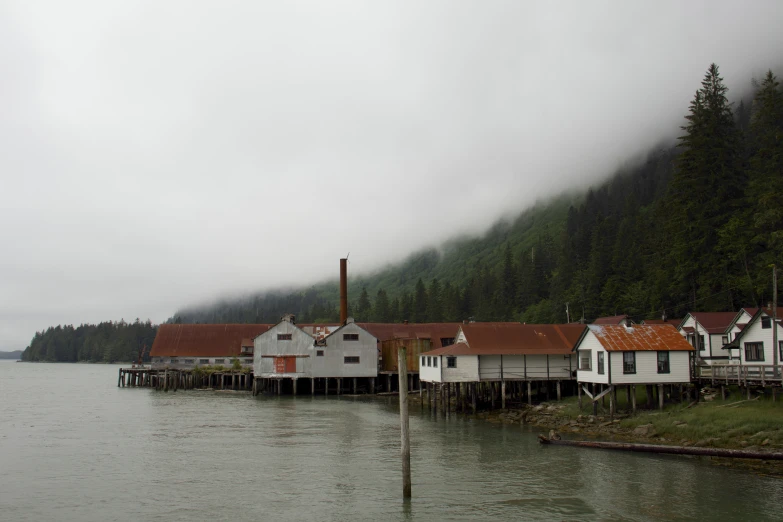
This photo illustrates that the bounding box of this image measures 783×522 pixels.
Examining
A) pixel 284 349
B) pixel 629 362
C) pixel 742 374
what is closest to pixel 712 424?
pixel 742 374

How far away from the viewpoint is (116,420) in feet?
160

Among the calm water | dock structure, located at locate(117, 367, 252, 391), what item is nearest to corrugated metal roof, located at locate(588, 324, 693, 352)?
the calm water

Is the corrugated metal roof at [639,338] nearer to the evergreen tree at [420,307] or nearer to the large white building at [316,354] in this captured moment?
the large white building at [316,354]

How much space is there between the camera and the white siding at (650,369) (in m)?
40.3

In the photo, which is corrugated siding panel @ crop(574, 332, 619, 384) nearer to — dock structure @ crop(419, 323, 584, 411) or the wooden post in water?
dock structure @ crop(419, 323, 584, 411)

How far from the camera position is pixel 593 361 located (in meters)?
42.6

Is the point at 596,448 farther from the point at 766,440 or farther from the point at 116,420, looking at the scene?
the point at 116,420

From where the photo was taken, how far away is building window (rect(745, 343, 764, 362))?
39188 mm

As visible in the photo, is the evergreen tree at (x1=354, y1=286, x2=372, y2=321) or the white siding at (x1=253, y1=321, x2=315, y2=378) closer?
the white siding at (x1=253, y1=321, x2=315, y2=378)

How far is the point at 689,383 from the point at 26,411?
5703 centimetres

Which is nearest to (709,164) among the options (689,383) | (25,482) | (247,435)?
(689,383)

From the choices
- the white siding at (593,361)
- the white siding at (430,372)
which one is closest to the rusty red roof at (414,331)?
the white siding at (430,372)

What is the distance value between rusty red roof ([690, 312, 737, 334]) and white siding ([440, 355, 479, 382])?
64.4ft

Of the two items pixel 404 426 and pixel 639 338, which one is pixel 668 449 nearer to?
pixel 639 338
